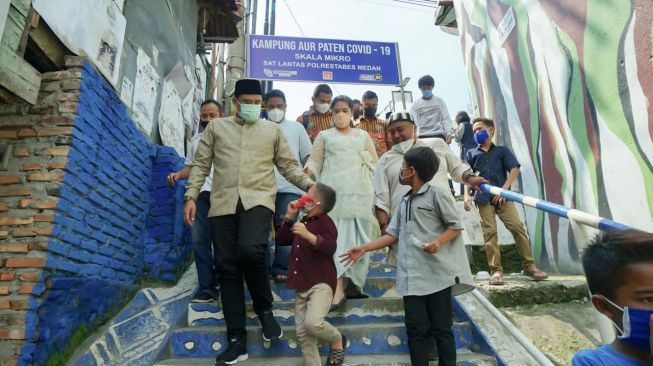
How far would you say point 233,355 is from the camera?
2598mm

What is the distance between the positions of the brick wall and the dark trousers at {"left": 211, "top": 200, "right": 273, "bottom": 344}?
2.97 feet

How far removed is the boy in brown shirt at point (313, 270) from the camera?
2.54m

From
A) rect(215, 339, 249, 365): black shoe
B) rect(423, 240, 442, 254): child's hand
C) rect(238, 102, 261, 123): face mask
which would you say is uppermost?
rect(238, 102, 261, 123): face mask

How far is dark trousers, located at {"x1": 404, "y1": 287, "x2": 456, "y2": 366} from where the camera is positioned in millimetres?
2385

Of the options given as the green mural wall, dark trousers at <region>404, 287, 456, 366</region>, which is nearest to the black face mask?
the green mural wall

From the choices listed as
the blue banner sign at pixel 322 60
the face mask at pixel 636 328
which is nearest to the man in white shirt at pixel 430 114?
the blue banner sign at pixel 322 60

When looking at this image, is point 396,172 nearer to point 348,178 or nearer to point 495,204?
point 348,178

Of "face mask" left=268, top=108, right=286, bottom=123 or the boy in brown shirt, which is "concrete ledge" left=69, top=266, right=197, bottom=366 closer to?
the boy in brown shirt

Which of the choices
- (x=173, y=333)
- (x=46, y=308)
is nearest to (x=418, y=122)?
(x=173, y=333)

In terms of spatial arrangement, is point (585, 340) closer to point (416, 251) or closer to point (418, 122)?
Answer: point (416, 251)

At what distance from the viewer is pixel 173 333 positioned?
113 inches

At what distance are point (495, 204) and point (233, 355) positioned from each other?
2.67m

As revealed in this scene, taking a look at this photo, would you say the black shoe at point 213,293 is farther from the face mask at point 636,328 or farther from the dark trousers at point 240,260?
the face mask at point 636,328

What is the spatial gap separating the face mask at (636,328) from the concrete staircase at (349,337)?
1660mm
